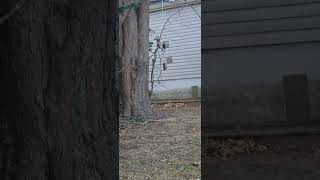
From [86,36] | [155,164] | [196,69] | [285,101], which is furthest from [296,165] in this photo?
[196,69]

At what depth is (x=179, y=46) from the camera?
15352 mm

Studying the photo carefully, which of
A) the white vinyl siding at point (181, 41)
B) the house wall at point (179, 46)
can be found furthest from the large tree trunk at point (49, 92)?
the white vinyl siding at point (181, 41)

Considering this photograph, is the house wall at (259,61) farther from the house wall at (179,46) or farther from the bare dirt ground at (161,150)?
the house wall at (179,46)

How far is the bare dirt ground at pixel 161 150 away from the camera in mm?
4370

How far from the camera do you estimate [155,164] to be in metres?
4.73

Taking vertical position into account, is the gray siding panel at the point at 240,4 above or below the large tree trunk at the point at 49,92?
above

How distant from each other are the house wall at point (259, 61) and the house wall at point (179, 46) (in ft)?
42.2

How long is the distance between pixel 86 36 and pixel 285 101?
0.67 metres

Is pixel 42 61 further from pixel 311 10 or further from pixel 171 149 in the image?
pixel 171 149

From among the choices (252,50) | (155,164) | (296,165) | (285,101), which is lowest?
(155,164)

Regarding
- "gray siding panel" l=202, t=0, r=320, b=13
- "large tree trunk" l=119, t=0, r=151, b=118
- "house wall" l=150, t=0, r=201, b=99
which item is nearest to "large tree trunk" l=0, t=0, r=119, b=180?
"gray siding panel" l=202, t=0, r=320, b=13

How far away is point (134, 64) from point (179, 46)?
7324 mm

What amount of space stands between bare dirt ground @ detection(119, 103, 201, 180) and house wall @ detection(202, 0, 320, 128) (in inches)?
97.8

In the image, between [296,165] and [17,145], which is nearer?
[17,145]
